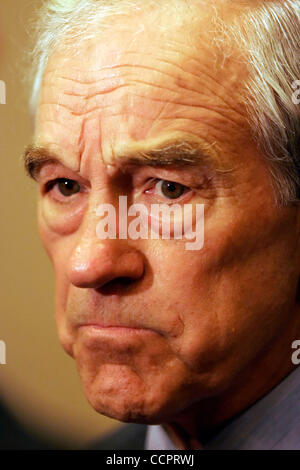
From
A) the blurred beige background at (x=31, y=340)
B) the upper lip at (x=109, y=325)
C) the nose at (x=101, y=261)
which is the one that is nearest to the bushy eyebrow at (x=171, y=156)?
the nose at (x=101, y=261)

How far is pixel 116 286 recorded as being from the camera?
3.14 ft

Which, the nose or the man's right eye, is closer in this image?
the nose

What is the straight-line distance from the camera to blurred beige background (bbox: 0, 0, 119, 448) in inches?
66.3

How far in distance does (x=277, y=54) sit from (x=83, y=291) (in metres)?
0.47

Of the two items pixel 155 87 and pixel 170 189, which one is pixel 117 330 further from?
pixel 155 87

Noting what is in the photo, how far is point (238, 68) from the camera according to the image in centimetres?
94

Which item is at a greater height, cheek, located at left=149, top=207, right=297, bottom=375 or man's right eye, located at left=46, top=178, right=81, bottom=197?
man's right eye, located at left=46, top=178, right=81, bottom=197

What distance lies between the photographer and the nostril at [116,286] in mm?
950

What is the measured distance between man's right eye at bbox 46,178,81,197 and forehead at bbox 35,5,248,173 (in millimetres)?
78
